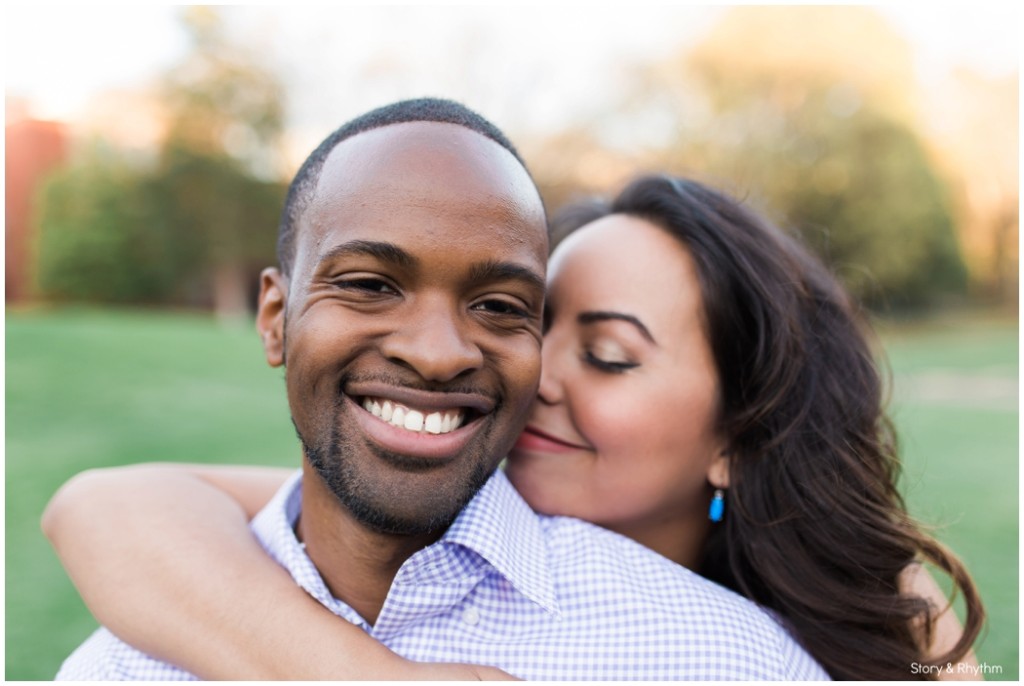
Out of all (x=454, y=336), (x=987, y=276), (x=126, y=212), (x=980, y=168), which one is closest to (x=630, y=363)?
(x=454, y=336)

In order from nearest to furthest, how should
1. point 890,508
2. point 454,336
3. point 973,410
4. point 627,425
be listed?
point 454,336 → point 627,425 → point 890,508 → point 973,410

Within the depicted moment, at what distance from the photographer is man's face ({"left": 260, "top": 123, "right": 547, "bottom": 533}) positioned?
1850mm

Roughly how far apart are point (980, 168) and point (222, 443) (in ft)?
94.6

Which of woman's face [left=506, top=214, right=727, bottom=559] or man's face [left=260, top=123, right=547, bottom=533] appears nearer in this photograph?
man's face [left=260, top=123, right=547, bottom=533]

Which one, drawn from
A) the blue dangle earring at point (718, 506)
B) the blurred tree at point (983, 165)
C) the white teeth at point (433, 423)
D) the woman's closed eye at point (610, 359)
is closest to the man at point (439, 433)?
the white teeth at point (433, 423)

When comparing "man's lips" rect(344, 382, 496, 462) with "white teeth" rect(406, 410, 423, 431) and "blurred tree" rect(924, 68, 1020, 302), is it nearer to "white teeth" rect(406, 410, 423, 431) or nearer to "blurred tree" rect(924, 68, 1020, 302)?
"white teeth" rect(406, 410, 423, 431)

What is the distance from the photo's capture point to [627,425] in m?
2.56

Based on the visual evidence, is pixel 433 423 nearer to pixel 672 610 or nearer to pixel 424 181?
pixel 424 181

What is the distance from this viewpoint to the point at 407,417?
1860 mm

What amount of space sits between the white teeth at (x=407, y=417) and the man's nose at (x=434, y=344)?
91 millimetres

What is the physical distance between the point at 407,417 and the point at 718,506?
143 cm

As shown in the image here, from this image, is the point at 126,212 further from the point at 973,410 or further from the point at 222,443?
the point at 973,410

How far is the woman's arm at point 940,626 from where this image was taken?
2.50 meters

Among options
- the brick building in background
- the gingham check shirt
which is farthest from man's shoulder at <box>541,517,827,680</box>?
the brick building in background
